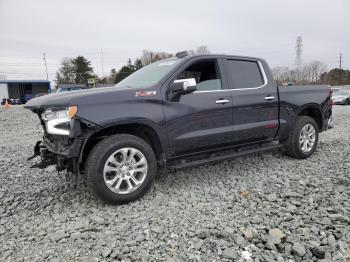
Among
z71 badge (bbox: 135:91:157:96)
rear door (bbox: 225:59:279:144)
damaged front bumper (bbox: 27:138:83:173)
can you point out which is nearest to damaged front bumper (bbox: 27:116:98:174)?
damaged front bumper (bbox: 27:138:83:173)

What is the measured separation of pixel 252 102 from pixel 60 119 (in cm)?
272

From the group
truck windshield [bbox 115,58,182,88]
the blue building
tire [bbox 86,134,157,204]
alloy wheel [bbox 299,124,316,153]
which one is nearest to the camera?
tire [bbox 86,134,157,204]

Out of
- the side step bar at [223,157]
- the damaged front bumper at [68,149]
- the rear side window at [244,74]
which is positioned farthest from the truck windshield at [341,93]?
the damaged front bumper at [68,149]

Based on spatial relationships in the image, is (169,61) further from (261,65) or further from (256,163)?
(256,163)

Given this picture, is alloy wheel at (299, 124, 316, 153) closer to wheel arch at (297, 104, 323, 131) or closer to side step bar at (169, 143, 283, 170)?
wheel arch at (297, 104, 323, 131)

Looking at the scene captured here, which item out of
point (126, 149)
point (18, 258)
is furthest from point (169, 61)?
point (18, 258)

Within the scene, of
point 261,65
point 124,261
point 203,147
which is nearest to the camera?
point 124,261

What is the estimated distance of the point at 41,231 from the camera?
295 centimetres

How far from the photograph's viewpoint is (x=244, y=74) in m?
4.58

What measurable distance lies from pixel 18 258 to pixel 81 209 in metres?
0.93

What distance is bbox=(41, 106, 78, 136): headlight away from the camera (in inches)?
125

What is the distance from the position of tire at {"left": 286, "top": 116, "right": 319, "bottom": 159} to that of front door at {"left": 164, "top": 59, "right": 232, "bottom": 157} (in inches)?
58.8

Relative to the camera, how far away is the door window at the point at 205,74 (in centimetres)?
413

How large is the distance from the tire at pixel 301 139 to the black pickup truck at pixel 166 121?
0.7 inches
